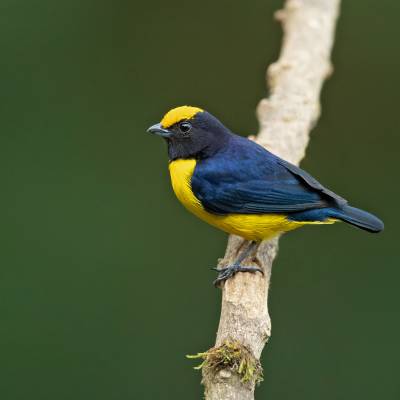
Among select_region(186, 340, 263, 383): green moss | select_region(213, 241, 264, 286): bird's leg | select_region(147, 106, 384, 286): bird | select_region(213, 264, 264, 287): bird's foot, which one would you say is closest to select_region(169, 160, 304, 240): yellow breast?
select_region(147, 106, 384, 286): bird

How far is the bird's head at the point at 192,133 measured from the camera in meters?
4.28

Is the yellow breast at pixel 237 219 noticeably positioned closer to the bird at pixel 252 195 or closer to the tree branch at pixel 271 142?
the bird at pixel 252 195

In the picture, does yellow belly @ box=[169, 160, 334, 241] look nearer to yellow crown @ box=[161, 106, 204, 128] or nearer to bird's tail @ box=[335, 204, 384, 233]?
bird's tail @ box=[335, 204, 384, 233]

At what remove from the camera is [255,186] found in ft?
13.5

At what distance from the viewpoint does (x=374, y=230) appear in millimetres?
4105

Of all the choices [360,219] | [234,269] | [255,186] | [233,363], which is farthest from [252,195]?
[233,363]

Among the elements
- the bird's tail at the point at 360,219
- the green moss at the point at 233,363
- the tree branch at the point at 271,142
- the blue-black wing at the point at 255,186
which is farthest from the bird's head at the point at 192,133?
the green moss at the point at 233,363

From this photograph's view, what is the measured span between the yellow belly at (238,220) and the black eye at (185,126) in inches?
7.6

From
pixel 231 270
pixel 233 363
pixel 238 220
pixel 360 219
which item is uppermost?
pixel 360 219

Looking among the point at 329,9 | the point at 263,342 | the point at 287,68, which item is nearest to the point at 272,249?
the point at 263,342

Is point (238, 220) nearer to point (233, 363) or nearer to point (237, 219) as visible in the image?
point (237, 219)

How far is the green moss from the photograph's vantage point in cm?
298

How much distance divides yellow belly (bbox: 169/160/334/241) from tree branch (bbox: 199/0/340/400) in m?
0.14

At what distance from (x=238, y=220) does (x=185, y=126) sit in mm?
615
